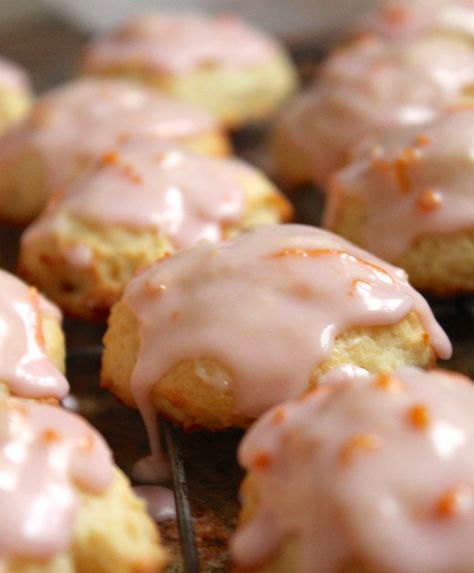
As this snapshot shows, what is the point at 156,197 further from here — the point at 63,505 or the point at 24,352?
the point at 63,505

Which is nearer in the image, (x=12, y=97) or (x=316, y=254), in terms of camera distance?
(x=316, y=254)

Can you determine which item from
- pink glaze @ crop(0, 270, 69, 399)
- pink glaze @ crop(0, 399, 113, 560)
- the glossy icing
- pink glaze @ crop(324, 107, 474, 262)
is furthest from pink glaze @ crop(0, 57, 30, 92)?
pink glaze @ crop(0, 399, 113, 560)

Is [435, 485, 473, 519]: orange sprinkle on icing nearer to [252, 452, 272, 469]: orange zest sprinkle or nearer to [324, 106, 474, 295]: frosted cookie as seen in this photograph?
[252, 452, 272, 469]: orange zest sprinkle

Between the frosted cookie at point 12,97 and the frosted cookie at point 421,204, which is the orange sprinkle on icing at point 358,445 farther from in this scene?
the frosted cookie at point 12,97

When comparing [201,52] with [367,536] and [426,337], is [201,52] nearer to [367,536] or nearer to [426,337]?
[426,337]

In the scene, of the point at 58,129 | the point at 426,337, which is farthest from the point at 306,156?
the point at 426,337

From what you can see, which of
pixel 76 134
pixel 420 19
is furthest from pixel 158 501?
pixel 420 19

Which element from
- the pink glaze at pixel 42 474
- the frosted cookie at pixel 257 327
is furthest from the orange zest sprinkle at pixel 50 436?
the frosted cookie at pixel 257 327
